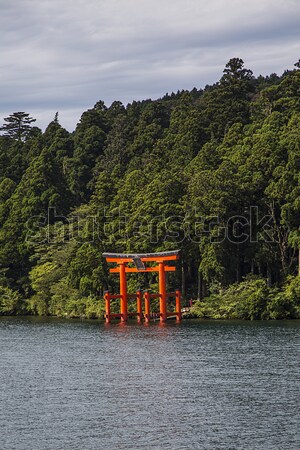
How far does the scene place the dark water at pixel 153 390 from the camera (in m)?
30.7

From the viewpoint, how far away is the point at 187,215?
68.4 m

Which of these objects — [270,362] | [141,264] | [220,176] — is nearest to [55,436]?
[270,362]

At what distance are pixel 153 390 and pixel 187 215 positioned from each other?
31359 mm

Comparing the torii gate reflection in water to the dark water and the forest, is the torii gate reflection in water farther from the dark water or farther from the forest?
the dark water

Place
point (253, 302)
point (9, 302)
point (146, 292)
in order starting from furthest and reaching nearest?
1. point (9, 302)
2. point (253, 302)
3. point (146, 292)

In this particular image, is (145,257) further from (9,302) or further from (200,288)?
(9,302)

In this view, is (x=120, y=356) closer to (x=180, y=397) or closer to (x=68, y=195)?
(x=180, y=397)

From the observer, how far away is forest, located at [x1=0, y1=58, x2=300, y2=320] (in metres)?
66.6

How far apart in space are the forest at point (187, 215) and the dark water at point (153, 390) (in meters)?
10.1

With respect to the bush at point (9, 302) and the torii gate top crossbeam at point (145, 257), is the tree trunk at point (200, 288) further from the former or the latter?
the bush at point (9, 302)

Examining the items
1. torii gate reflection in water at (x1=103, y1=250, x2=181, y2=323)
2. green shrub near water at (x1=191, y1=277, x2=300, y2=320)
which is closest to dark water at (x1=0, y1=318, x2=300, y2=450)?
green shrub near water at (x1=191, y1=277, x2=300, y2=320)

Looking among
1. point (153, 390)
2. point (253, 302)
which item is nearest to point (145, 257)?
point (253, 302)

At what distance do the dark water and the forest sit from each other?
10052 millimetres

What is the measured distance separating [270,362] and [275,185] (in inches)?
963
